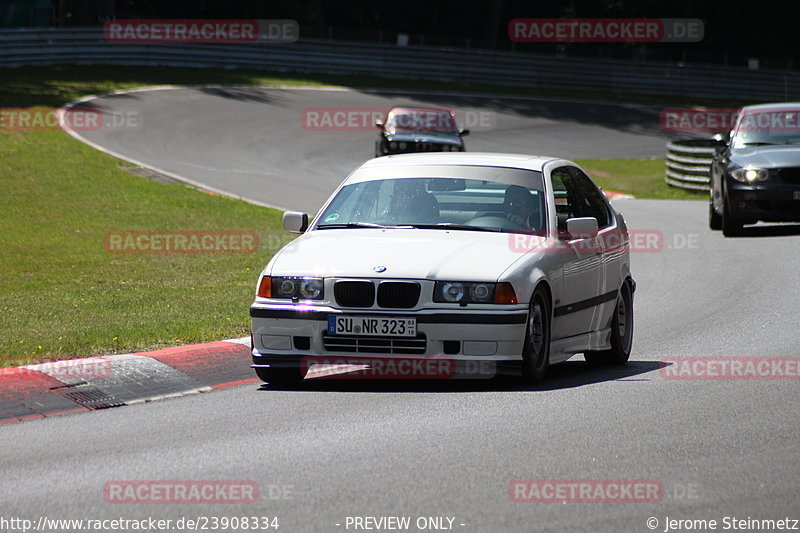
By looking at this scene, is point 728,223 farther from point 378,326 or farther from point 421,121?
point 421,121

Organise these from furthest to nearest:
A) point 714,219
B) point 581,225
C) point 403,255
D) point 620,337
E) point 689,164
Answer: point 689,164 < point 714,219 < point 620,337 < point 581,225 < point 403,255

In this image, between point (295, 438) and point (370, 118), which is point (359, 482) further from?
point (370, 118)

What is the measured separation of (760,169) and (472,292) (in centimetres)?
1139

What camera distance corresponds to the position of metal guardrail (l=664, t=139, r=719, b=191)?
31000mm

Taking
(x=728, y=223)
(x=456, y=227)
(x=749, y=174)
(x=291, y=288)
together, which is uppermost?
(x=456, y=227)

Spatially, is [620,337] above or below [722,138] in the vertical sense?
below

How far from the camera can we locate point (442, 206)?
9.48 m

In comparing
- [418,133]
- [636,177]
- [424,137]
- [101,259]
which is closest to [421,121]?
[418,133]

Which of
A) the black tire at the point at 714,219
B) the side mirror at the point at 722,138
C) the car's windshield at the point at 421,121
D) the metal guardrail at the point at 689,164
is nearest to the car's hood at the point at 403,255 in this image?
the side mirror at the point at 722,138

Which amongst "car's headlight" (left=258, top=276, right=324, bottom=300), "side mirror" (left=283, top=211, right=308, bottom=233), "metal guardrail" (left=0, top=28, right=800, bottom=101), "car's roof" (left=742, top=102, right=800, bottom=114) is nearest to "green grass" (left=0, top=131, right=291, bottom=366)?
"side mirror" (left=283, top=211, right=308, bottom=233)

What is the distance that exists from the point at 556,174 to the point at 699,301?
170 inches

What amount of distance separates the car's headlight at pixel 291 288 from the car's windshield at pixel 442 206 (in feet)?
3.29

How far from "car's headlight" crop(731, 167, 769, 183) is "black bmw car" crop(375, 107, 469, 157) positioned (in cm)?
1230

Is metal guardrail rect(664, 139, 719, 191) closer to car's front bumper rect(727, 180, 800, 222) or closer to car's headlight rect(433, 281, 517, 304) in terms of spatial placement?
car's front bumper rect(727, 180, 800, 222)
